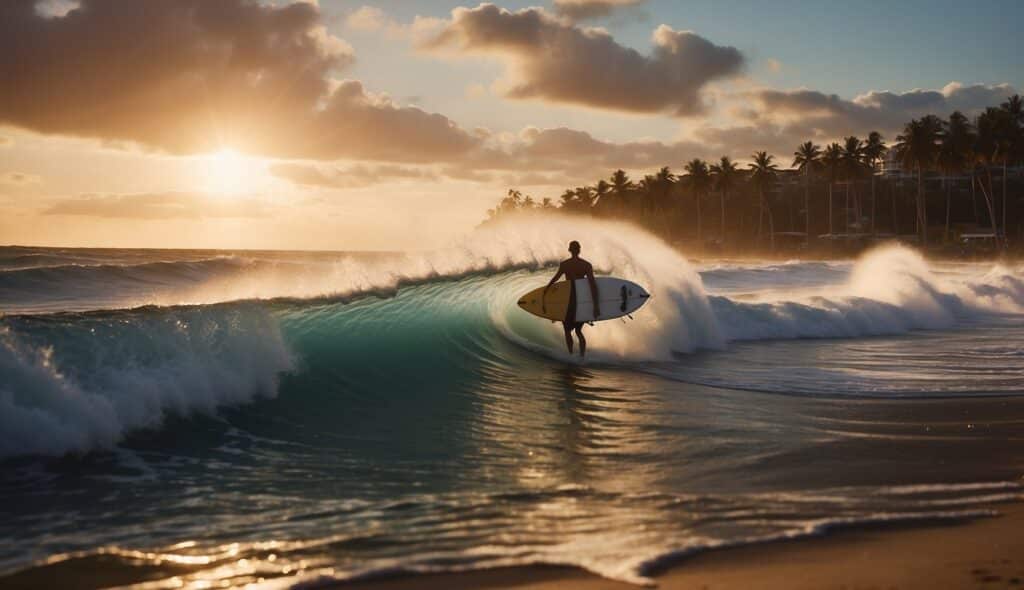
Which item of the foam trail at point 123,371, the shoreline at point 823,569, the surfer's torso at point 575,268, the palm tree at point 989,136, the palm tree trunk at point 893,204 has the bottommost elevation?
the shoreline at point 823,569

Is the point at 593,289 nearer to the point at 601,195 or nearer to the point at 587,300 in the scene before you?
the point at 587,300

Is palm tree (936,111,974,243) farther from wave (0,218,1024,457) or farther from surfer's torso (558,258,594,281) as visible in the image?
surfer's torso (558,258,594,281)

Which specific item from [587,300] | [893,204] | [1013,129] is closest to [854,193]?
[893,204]

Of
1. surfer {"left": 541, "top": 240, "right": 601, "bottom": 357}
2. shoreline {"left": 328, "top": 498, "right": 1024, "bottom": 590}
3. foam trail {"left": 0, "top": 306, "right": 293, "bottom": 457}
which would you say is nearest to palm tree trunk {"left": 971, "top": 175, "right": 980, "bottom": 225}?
surfer {"left": 541, "top": 240, "right": 601, "bottom": 357}

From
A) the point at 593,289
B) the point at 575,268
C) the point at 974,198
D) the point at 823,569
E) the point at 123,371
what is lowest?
the point at 823,569

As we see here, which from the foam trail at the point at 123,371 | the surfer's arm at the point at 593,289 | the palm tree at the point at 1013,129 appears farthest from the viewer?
the palm tree at the point at 1013,129

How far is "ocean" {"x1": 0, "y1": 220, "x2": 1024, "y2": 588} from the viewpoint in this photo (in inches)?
212

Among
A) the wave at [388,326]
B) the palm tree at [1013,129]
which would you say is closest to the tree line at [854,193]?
the palm tree at [1013,129]

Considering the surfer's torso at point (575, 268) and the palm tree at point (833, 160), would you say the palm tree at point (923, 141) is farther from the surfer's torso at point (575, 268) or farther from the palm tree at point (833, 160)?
the surfer's torso at point (575, 268)

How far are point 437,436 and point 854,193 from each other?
107 m

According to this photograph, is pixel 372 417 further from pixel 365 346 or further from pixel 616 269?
pixel 616 269

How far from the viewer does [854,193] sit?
4195 inches

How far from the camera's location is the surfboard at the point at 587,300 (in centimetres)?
1522

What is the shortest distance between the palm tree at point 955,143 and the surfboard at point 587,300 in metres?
84.0
